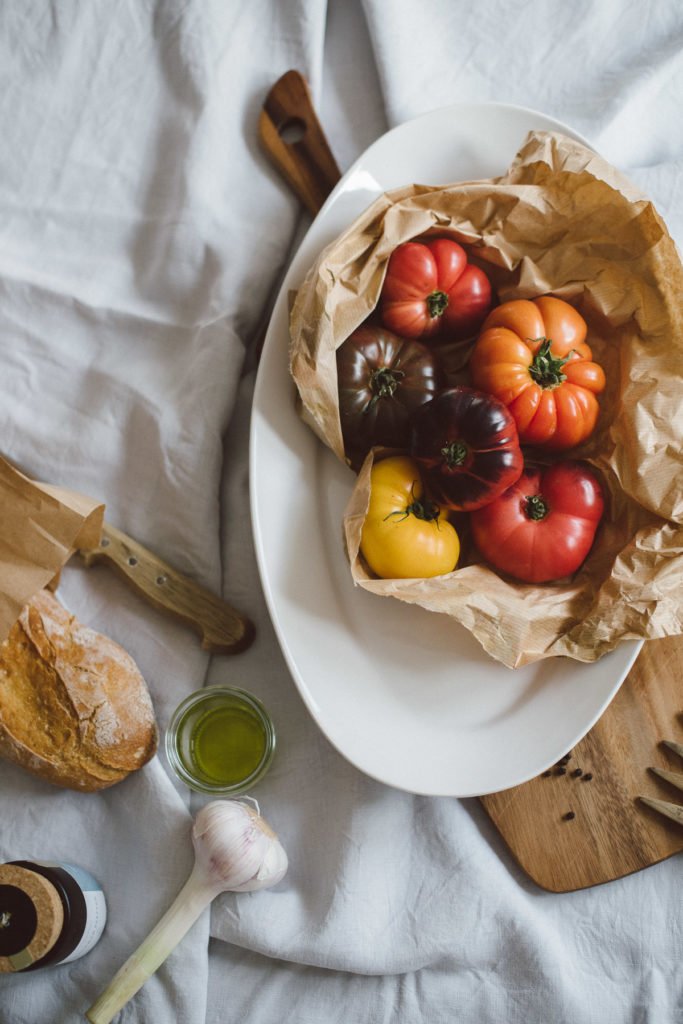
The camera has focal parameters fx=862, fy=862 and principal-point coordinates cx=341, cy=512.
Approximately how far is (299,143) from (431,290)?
1.11 ft

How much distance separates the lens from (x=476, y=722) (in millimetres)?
1059

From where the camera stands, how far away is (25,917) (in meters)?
0.99

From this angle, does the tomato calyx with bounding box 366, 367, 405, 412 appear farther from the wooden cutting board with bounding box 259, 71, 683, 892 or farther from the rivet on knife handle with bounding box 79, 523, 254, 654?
the wooden cutting board with bounding box 259, 71, 683, 892

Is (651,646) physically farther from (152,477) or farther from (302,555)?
(152,477)

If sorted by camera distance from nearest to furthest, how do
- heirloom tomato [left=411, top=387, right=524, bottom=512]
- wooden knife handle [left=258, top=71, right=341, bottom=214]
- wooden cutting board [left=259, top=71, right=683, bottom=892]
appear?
1. heirloom tomato [left=411, top=387, right=524, bottom=512]
2. wooden cutting board [left=259, top=71, right=683, bottom=892]
3. wooden knife handle [left=258, top=71, right=341, bottom=214]

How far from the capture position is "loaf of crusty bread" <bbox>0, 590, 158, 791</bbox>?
107 cm

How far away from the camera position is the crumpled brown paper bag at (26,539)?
3.41 ft

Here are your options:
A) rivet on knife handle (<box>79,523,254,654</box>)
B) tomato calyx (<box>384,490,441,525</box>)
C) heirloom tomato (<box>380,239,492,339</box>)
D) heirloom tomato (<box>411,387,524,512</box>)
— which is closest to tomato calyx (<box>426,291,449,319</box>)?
heirloom tomato (<box>380,239,492,339</box>)

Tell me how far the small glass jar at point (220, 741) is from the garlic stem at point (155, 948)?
0.12 meters

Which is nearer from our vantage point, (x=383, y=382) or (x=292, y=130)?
(x=383, y=382)

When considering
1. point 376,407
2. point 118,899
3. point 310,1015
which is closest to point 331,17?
point 376,407

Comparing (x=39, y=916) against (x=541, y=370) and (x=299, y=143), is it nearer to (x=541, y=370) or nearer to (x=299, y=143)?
(x=541, y=370)

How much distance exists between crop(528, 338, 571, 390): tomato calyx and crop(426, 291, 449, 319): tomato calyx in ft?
0.44

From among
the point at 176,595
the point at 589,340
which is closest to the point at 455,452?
the point at 589,340
